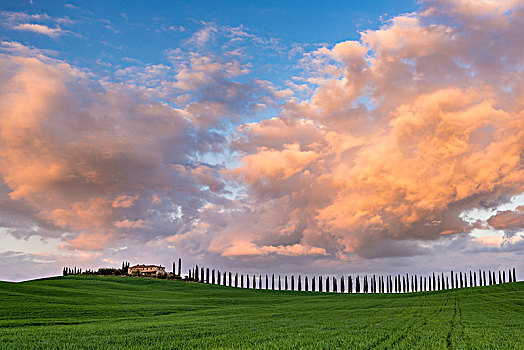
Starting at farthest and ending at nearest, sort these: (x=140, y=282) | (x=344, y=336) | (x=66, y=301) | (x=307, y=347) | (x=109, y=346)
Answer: (x=140, y=282) → (x=66, y=301) → (x=344, y=336) → (x=109, y=346) → (x=307, y=347)

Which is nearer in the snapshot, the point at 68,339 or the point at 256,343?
the point at 256,343

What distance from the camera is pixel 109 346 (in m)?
25.5

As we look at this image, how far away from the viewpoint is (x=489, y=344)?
2600 cm

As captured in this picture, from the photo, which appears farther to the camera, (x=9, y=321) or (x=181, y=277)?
(x=181, y=277)

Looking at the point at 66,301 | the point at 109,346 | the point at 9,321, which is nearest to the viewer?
the point at 109,346

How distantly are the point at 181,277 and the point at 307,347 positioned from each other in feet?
535

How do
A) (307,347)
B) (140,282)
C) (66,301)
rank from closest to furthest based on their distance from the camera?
(307,347) → (66,301) → (140,282)

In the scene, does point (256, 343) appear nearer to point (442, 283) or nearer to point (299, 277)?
point (299, 277)

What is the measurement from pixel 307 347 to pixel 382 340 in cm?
691

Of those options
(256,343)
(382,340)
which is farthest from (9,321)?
(382,340)

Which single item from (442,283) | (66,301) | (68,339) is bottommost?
(442,283)

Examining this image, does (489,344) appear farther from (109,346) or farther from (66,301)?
(66,301)

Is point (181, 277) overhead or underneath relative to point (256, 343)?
underneath

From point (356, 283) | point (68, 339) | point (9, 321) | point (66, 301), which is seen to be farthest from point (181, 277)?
point (68, 339)
